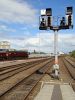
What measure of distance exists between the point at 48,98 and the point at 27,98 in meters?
1.09

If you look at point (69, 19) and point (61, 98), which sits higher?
point (69, 19)

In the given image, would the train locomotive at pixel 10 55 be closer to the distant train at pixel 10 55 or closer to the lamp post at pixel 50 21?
the distant train at pixel 10 55

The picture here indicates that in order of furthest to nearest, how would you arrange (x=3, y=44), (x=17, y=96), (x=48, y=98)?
(x=3, y=44) → (x=17, y=96) → (x=48, y=98)

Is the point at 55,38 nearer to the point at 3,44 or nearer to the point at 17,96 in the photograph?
the point at 17,96

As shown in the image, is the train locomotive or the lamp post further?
the train locomotive

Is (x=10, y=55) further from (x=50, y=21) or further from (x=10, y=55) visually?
(x=50, y=21)

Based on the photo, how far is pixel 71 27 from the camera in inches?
891

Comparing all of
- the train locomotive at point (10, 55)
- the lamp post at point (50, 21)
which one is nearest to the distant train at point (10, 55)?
the train locomotive at point (10, 55)

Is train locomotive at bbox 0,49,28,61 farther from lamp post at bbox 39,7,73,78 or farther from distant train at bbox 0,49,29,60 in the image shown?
lamp post at bbox 39,7,73,78

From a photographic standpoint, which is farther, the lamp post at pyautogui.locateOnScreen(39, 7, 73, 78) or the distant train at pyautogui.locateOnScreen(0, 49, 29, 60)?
the distant train at pyautogui.locateOnScreen(0, 49, 29, 60)

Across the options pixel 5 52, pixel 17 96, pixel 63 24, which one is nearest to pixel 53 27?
pixel 63 24

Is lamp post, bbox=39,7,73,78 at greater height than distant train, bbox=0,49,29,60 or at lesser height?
greater

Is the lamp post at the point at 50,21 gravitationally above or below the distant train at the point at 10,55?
above

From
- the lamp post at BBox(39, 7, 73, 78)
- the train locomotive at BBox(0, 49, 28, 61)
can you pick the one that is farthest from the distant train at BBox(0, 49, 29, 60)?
the lamp post at BBox(39, 7, 73, 78)
